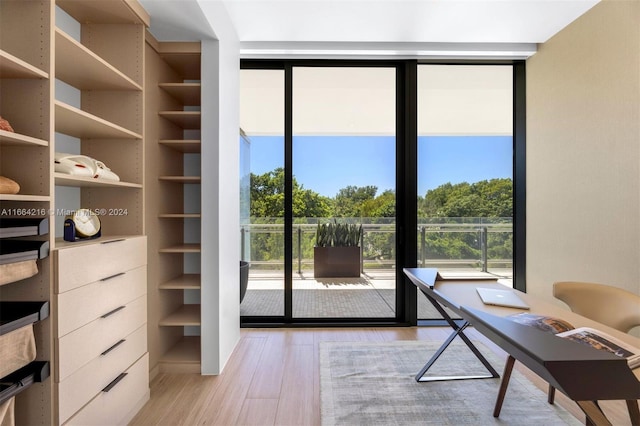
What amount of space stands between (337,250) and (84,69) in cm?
258

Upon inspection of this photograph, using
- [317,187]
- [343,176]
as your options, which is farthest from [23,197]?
[343,176]

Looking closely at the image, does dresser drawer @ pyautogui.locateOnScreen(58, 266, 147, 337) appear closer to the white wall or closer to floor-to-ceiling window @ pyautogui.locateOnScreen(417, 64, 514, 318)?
the white wall

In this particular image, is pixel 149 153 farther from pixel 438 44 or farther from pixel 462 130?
pixel 462 130

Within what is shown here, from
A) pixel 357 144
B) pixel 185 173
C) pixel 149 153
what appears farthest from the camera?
pixel 357 144

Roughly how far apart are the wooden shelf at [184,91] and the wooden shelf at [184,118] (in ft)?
0.68

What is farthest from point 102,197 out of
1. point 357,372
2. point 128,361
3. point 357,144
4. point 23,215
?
point 357,144

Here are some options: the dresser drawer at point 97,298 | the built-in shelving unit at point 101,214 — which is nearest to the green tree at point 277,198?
the built-in shelving unit at point 101,214

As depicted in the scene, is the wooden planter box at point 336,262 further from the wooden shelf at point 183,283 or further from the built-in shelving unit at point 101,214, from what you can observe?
the built-in shelving unit at point 101,214

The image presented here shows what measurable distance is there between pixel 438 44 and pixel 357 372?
3.09 meters

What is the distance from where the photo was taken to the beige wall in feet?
7.48

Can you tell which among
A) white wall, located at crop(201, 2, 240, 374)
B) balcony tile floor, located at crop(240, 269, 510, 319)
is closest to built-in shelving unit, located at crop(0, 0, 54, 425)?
white wall, located at crop(201, 2, 240, 374)

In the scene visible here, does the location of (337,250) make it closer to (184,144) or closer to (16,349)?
(184,144)

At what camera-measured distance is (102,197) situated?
2.04 meters

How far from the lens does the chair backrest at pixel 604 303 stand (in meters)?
1.69
